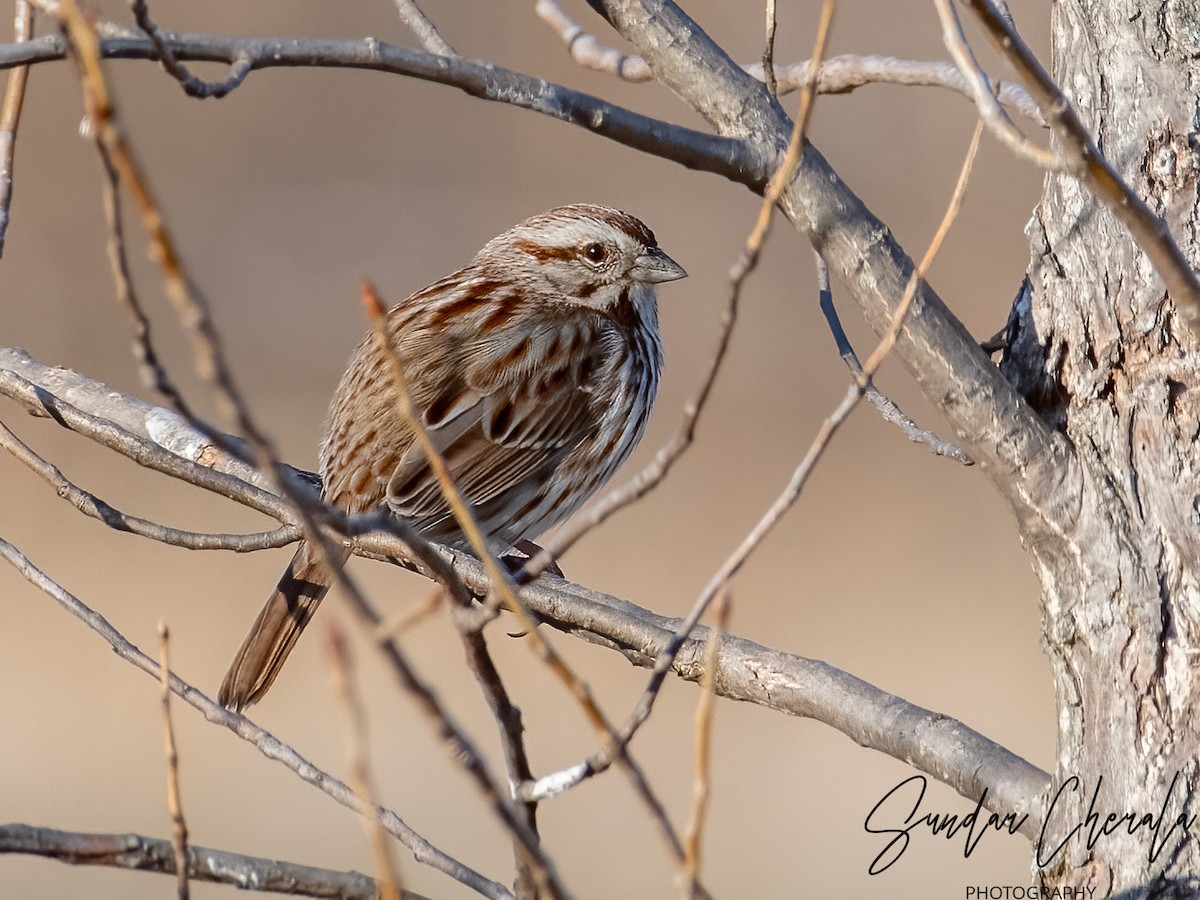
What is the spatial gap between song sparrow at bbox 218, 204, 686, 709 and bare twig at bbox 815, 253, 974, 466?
167 centimetres

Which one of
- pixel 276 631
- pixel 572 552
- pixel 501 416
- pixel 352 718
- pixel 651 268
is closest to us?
pixel 352 718

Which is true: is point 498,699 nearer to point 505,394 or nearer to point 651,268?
point 505,394

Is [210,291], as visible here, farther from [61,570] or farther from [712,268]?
[712,268]

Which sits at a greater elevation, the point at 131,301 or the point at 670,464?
the point at 131,301

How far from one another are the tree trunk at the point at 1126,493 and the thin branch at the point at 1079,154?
48 cm

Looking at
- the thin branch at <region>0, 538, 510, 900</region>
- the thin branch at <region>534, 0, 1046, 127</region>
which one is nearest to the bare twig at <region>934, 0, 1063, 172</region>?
the thin branch at <region>0, 538, 510, 900</region>

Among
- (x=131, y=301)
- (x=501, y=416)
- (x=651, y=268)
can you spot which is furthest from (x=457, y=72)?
(x=651, y=268)

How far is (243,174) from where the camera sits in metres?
9.49

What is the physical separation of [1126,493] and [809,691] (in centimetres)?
52

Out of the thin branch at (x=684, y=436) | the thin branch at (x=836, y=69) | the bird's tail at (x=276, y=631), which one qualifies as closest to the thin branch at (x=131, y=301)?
the thin branch at (x=684, y=436)

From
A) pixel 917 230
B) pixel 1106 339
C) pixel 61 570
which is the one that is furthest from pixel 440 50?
pixel 917 230

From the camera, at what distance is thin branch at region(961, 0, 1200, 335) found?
1.46 meters

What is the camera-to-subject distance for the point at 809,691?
2211 millimetres

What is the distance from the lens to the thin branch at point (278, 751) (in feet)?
5.82
